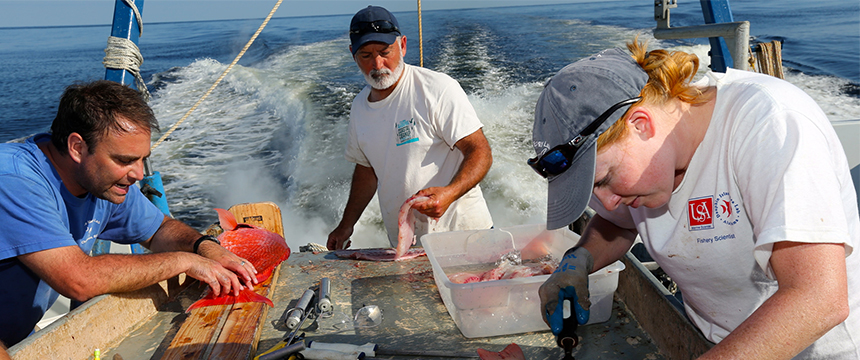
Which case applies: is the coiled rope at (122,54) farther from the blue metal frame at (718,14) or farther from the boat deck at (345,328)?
the blue metal frame at (718,14)

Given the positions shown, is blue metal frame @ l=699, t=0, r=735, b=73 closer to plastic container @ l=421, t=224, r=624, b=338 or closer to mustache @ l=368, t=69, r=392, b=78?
mustache @ l=368, t=69, r=392, b=78

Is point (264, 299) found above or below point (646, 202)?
below

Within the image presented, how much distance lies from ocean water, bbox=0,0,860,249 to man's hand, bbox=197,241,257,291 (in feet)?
15.6

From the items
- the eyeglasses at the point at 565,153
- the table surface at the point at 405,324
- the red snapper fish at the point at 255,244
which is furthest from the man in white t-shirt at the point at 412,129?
the eyeglasses at the point at 565,153

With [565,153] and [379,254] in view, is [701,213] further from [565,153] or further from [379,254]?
[379,254]

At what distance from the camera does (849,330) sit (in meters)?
1.28

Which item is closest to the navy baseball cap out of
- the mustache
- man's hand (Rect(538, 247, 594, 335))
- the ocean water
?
the mustache

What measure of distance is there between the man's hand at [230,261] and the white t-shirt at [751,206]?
1.61 meters

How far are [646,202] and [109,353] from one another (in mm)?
1888

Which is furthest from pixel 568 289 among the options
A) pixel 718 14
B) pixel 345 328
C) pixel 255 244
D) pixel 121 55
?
pixel 718 14

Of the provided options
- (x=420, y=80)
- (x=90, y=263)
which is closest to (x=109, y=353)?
(x=90, y=263)

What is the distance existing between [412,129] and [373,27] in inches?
25.7

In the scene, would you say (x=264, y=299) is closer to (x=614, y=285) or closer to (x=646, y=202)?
(x=614, y=285)

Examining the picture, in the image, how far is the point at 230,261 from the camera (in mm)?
2426
